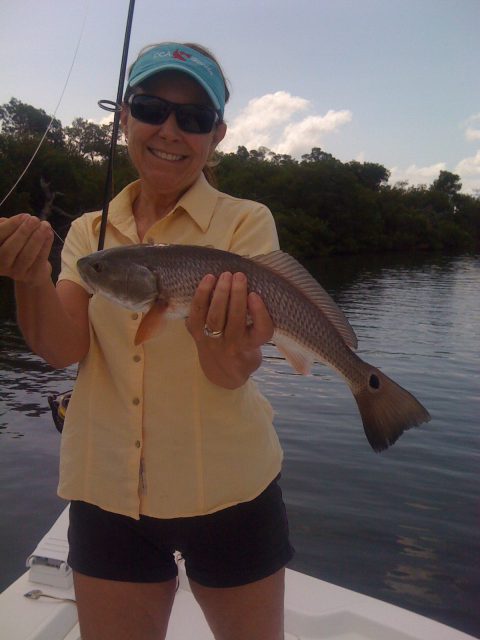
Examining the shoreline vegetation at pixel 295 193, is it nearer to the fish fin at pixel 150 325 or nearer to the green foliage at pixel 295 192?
the green foliage at pixel 295 192

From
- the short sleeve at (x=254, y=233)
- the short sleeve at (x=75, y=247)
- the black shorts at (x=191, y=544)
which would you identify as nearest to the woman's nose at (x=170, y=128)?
the short sleeve at (x=254, y=233)

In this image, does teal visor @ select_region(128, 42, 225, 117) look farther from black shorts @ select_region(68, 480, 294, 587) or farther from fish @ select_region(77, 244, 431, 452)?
black shorts @ select_region(68, 480, 294, 587)

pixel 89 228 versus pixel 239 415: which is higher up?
pixel 89 228

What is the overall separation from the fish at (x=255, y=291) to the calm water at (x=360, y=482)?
3841mm

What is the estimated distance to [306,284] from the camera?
252 centimetres

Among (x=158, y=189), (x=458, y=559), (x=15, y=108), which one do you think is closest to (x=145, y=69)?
(x=158, y=189)

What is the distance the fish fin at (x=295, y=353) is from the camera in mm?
2545

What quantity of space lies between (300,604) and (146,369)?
193 centimetres

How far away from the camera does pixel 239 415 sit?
2279 mm

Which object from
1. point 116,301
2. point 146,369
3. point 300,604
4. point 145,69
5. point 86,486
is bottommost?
point 300,604

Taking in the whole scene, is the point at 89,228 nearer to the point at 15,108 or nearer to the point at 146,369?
the point at 146,369

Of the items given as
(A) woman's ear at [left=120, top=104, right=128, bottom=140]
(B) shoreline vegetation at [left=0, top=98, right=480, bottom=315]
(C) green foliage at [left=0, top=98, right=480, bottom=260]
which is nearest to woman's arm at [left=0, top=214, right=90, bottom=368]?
(A) woman's ear at [left=120, top=104, right=128, bottom=140]

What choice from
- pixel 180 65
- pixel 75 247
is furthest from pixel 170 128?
pixel 75 247

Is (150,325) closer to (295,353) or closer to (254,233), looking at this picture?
(254,233)
